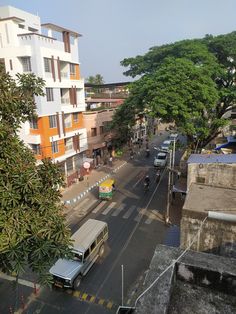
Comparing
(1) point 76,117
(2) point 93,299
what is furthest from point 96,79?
(2) point 93,299

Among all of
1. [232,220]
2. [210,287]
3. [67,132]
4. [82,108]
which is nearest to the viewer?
[210,287]

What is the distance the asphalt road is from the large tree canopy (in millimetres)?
6893

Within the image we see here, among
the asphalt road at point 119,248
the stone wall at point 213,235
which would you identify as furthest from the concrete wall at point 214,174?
the stone wall at point 213,235

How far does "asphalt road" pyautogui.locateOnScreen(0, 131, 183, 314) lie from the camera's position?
1146cm

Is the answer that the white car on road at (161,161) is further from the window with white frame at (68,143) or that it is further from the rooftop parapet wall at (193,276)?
the rooftop parapet wall at (193,276)

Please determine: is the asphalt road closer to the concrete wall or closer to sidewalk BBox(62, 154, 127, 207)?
sidewalk BBox(62, 154, 127, 207)

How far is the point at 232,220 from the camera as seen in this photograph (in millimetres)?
8086

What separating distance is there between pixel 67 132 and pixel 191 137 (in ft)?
40.0

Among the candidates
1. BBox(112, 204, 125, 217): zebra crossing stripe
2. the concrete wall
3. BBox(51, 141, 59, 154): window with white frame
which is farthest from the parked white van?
BBox(51, 141, 59, 154): window with white frame

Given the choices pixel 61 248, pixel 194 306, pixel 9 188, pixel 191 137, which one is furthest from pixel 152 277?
pixel 191 137

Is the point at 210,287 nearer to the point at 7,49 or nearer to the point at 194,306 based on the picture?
the point at 194,306

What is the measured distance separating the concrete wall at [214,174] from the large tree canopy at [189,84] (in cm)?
466

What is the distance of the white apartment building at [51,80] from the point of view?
826 inches

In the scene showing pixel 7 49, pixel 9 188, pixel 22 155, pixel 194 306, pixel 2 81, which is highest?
pixel 7 49
